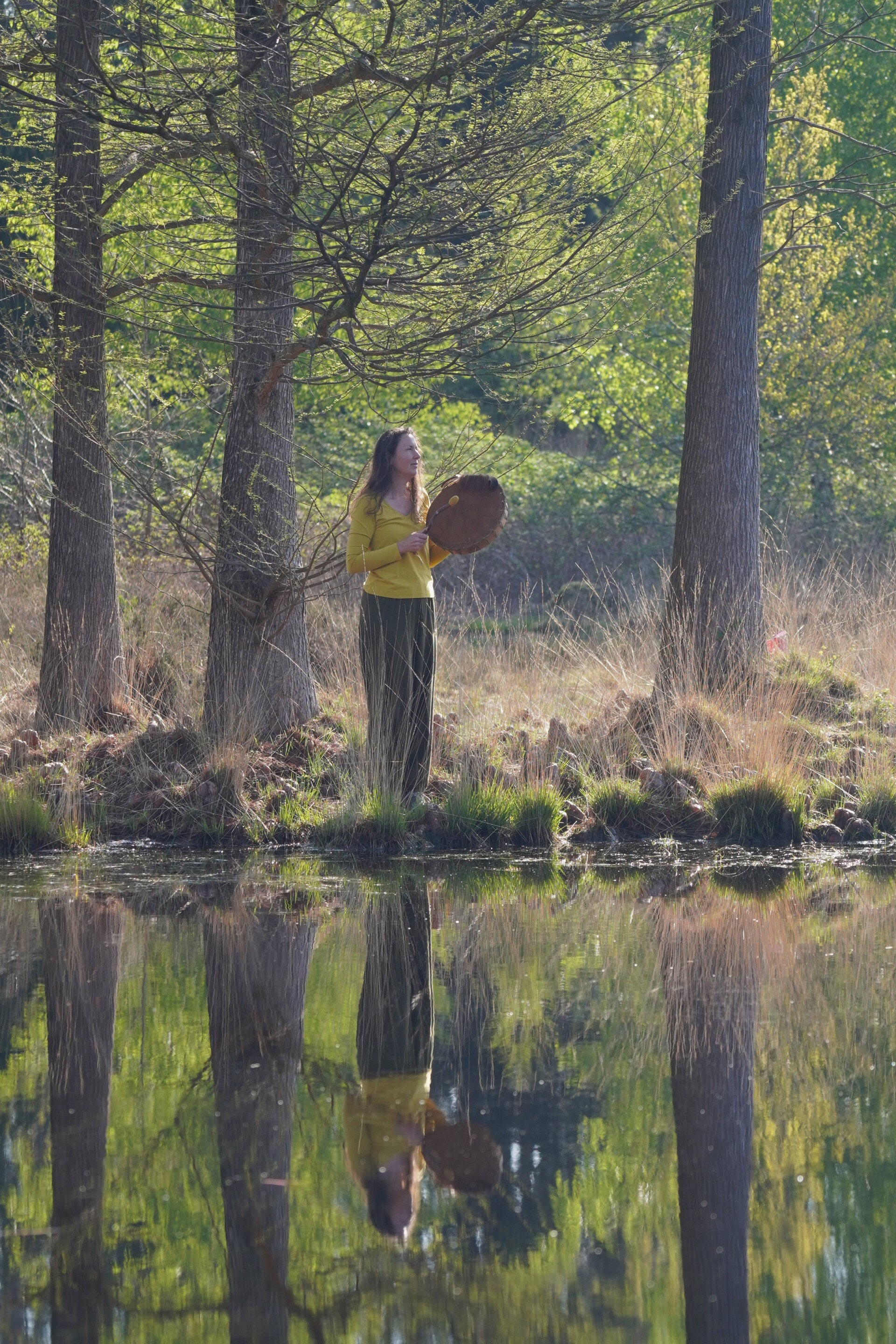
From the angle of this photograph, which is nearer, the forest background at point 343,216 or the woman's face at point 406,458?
the forest background at point 343,216

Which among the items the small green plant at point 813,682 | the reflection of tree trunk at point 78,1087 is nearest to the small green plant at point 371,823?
the reflection of tree trunk at point 78,1087

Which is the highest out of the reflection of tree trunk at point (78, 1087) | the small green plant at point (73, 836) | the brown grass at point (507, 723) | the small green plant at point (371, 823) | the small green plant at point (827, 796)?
the brown grass at point (507, 723)

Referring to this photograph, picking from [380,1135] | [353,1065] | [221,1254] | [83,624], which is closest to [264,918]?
[353,1065]

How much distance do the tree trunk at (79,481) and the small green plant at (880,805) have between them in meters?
5.25

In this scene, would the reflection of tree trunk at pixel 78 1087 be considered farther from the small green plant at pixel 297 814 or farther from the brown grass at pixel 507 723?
the brown grass at pixel 507 723

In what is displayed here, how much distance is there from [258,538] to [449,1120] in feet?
19.7

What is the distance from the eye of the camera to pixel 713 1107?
15.3ft

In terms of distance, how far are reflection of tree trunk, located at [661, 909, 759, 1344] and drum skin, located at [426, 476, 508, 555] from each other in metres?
2.59

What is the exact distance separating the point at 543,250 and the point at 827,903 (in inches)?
151

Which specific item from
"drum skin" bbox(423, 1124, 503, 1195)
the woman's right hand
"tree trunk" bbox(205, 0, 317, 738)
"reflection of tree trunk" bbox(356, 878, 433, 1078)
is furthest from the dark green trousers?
"drum skin" bbox(423, 1124, 503, 1195)

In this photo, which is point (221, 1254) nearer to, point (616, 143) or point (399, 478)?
point (399, 478)

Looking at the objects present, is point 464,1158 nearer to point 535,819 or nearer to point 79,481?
point 535,819

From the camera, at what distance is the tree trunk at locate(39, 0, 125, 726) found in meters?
10.4

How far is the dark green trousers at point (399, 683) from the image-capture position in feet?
29.2
